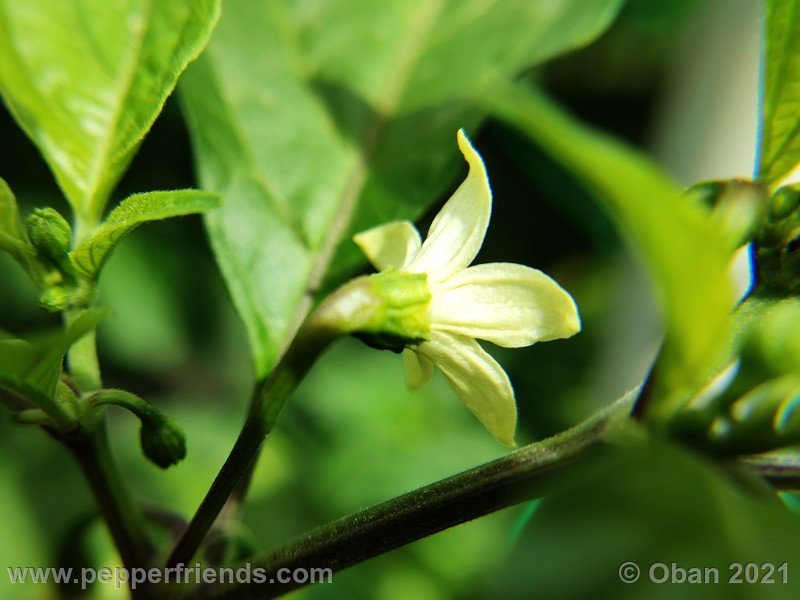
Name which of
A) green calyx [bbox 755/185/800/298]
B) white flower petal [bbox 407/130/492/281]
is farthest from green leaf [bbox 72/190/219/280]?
green calyx [bbox 755/185/800/298]

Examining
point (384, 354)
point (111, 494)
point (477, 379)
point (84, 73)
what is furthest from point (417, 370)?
point (384, 354)

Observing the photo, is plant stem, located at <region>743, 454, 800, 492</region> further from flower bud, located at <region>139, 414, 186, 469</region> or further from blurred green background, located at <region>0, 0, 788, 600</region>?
blurred green background, located at <region>0, 0, 788, 600</region>

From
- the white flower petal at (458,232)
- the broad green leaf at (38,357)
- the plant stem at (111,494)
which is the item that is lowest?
the plant stem at (111,494)

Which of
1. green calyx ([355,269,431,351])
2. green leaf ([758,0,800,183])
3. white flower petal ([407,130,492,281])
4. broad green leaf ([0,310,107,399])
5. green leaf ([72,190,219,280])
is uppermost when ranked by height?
green leaf ([758,0,800,183])

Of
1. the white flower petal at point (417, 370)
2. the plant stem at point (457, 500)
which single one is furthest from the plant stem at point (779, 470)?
the white flower petal at point (417, 370)

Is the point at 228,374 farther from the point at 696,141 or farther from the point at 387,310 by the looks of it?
the point at 387,310

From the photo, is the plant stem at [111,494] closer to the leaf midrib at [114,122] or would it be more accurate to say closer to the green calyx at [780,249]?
the leaf midrib at [114,122]

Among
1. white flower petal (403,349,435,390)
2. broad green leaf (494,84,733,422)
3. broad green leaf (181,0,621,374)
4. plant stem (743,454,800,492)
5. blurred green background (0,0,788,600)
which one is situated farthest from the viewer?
blurred green background (0,0,788,600)
